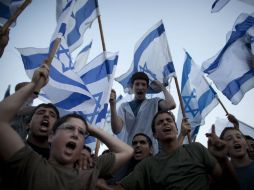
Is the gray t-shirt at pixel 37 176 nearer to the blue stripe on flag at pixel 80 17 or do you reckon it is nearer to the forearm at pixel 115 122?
the forearm at pixel 115 122

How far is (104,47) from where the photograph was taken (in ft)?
18.5

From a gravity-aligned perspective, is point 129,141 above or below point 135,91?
below

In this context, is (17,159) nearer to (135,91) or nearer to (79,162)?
(79,162)

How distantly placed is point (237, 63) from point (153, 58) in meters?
1.81

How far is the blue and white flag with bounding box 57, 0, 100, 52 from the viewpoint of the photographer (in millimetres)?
5496

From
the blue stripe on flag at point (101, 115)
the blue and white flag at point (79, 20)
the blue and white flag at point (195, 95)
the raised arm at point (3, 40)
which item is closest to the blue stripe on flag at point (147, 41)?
the blue and white flag at point (195, 95)

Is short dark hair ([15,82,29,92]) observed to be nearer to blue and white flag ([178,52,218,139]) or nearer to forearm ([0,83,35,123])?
forearm ([0,83,35,123])

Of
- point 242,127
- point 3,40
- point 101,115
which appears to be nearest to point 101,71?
point 101,115

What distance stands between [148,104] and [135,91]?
36 cm

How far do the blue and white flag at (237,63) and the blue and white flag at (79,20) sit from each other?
9.49ft

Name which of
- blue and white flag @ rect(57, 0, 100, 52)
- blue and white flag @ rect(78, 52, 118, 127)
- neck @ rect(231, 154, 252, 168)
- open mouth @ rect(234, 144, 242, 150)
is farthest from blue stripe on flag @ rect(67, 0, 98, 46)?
neck @ rect(231, 154, 252, 168)

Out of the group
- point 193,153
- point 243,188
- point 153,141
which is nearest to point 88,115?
point 153,141

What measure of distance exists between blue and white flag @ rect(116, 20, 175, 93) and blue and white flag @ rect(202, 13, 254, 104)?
1152 mm

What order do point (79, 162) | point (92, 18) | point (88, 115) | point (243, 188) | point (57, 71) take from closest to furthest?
point (79, 162) → point (243, 188) → point (57, 71) → point (88, 115) → point (92, 18)
